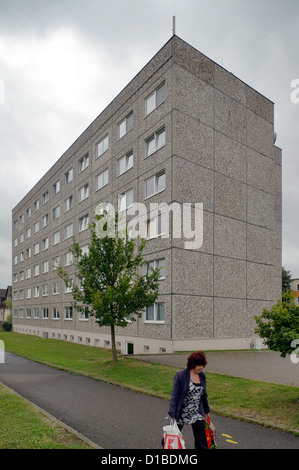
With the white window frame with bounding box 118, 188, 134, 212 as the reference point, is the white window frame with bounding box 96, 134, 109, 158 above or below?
above

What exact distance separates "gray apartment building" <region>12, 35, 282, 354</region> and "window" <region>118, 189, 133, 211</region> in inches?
2.5

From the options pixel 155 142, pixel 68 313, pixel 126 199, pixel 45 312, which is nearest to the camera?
pixel 155 142

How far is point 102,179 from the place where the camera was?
99.2 feet

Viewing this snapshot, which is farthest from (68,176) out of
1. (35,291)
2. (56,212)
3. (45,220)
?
(35,291)

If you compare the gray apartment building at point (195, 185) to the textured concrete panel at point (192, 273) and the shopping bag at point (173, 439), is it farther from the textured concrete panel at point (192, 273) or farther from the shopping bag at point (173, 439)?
the shopping bag at point (173, 439)

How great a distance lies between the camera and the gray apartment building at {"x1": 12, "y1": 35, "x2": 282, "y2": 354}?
2120 centimetres

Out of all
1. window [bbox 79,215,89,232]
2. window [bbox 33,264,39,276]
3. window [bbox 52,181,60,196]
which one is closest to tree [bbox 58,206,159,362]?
window [bbox 79,215,89,232]

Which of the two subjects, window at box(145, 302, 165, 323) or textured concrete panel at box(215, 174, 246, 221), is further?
textured concrete panel at box(215, 174, 246, 221)

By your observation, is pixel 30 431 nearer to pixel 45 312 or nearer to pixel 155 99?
pixel 155 99

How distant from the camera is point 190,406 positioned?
5.41 metres

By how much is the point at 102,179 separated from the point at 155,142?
7.96 m

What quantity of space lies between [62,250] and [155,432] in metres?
32.5

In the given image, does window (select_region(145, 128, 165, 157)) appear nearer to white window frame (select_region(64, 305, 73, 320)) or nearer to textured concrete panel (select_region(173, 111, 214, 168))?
textured concrete panel (select_region(173, 111, 214, 168))

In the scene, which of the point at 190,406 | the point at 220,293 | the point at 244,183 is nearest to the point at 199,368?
the point at 190,406
